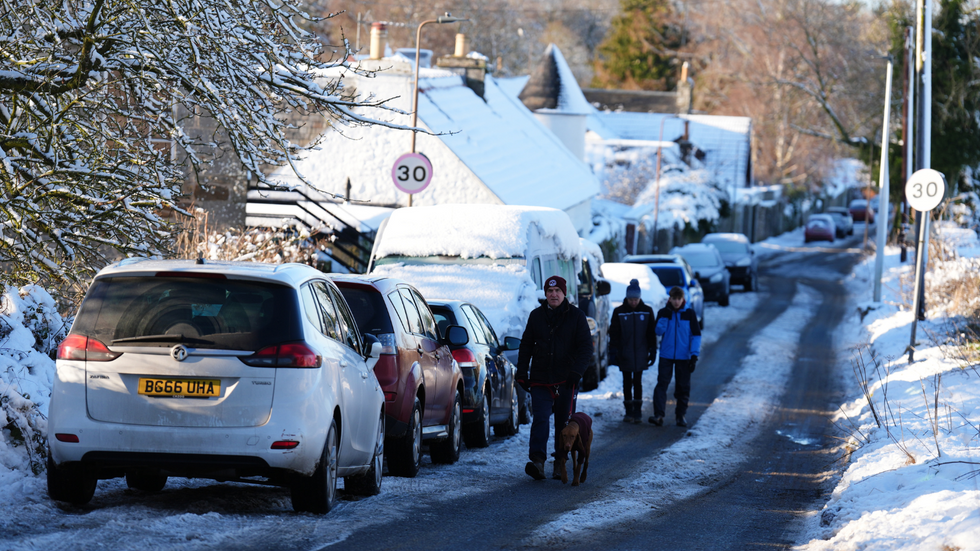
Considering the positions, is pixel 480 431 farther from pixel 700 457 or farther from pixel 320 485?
pixel 320 485

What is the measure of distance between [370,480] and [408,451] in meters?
1.00

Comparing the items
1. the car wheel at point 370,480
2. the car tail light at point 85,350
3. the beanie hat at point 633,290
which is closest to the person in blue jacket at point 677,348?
the beanie hat at point 633,290

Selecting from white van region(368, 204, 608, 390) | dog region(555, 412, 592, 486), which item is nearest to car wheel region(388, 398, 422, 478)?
dog region(555, 412, 592, 486)

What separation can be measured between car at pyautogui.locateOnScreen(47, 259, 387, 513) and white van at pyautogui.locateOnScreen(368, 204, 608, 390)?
7.18 metres

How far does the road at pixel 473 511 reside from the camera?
6570mm

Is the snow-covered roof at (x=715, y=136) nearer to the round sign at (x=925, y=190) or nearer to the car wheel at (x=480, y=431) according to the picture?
the round sign at (x=925, y=190)

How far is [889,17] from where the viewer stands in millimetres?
46906

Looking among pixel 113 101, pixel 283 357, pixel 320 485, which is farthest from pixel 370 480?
pixel 113 101

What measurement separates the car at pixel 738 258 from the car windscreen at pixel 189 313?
32.1 meters

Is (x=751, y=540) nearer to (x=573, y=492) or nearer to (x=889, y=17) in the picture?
(x=573, y=492)

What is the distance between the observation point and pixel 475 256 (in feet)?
49.1

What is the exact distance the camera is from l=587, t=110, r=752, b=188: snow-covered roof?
69.6 m

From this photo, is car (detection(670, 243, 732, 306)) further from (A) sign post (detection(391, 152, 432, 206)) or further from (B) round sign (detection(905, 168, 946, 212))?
(B) round sign (detection(905, 168, 946, 212))

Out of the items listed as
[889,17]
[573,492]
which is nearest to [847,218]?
[889,17]
